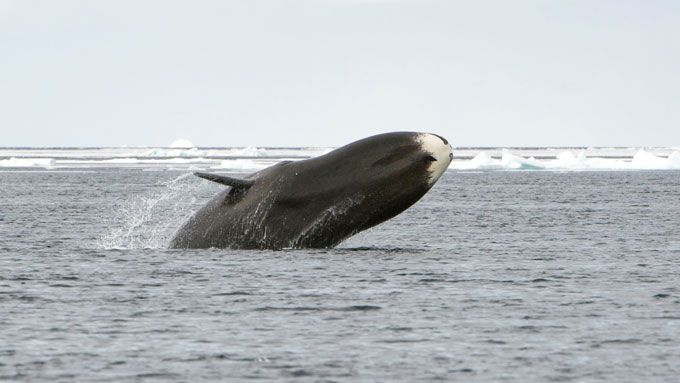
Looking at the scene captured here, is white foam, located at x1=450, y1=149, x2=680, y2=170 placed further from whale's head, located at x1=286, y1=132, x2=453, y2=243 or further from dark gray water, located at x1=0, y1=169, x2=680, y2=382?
whale's head, located at x1=286, y1=132, x2=453, y2=243

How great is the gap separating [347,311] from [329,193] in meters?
3.34

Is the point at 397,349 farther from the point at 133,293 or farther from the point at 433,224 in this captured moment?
the point at 433,224

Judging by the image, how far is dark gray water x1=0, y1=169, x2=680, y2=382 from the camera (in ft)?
38.9

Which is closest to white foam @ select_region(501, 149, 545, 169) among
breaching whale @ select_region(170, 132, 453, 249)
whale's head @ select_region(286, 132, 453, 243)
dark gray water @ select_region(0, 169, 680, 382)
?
dark gray water @ select_region(0, 169, 680, 382)

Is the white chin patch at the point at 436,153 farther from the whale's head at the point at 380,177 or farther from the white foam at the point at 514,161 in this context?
the white foam at the point at 514,161

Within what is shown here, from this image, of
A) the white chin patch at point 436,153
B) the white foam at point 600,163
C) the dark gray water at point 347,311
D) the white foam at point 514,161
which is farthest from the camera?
the white foam at point 514,161

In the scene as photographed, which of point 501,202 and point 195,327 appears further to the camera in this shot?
point 501,202

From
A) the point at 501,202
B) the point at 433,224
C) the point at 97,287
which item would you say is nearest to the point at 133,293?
the point at 97,287

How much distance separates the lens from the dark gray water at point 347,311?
11859 mm

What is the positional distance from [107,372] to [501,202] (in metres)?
40.6

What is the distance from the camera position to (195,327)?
14.0m

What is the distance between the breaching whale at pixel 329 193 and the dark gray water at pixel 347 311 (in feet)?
1.95

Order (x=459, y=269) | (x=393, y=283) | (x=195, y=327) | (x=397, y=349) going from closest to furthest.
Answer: (x=397, y=349) < (x=195, y=327) < (x=393, y=283) < (x=459, y=269)

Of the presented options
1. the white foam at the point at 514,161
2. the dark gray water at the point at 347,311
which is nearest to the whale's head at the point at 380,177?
the dark gray water at the point at 347,311
